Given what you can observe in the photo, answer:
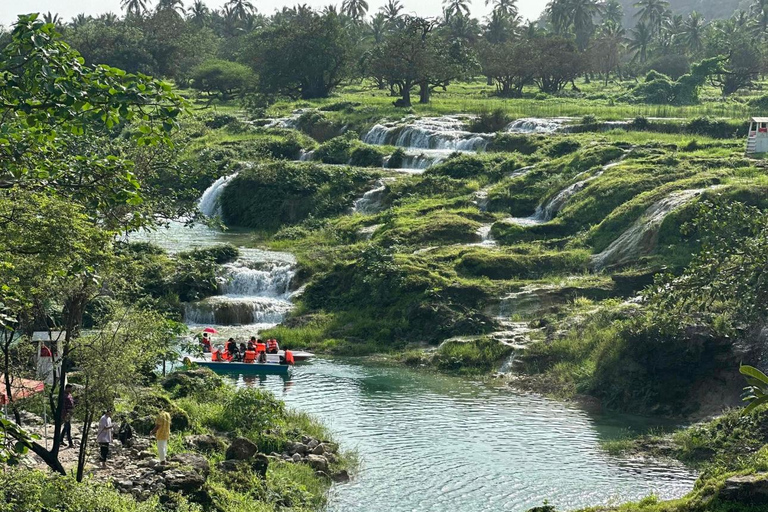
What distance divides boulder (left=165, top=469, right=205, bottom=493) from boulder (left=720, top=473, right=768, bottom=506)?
990cm

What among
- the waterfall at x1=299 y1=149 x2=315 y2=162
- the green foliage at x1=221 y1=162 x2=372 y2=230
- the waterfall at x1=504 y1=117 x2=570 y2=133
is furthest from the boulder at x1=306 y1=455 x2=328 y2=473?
the waterfall at x1=299 y1=149 x2=315 y2=162

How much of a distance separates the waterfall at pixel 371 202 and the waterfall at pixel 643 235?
18068 mm

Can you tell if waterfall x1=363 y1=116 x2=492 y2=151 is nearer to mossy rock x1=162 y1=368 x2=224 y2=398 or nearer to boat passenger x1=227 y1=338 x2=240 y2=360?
boat passenger x1=227 y1=338 x2=240 y2=360

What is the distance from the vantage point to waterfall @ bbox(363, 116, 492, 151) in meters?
71.4

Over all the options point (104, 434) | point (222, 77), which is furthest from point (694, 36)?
point (104, 434)

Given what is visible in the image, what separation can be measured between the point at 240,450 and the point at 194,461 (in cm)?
218

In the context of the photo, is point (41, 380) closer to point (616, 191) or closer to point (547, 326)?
point (547, 326)

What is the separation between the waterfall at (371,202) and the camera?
6165cm

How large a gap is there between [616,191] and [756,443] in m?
26.1

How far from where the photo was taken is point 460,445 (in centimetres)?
2912

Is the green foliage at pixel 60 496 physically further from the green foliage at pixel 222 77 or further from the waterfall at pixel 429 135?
the green foliage at pixel 222 77

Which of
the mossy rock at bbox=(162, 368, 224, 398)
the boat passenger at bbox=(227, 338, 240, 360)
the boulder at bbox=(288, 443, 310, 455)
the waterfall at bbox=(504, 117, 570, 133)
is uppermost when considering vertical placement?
the waterfall at bbox=(504, 117, 570, 133)

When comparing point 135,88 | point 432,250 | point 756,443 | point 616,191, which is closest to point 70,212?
point 135,88

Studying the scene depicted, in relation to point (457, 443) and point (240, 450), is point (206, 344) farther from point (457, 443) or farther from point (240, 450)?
point (240, 450)
